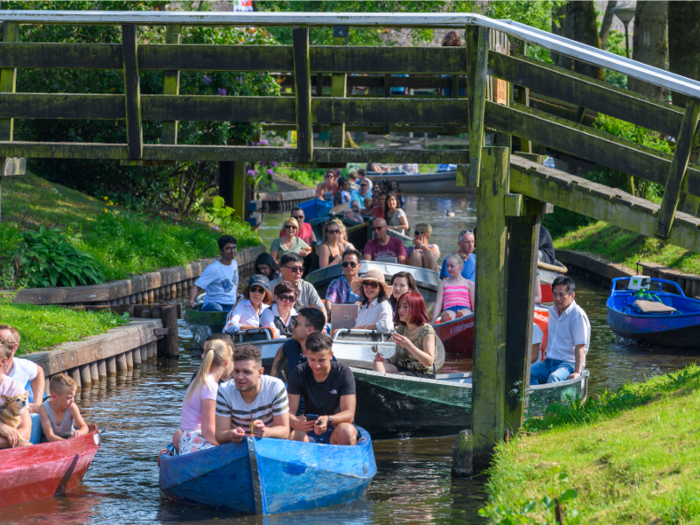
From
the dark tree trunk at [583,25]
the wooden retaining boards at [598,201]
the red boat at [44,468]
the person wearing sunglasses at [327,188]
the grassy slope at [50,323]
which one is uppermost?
the dark tree trunk at [583,25]

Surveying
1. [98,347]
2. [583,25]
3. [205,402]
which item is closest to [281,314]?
[98,347]

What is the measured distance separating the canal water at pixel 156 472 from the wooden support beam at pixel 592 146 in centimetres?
279

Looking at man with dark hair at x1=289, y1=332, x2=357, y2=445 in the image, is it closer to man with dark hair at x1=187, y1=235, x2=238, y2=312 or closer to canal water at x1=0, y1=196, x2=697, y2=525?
canal water at x1=0, y1=196, x2=697, y2=525

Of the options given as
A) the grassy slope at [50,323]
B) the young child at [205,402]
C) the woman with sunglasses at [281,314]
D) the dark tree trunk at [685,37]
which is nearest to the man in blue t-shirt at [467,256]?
the woman with sunglasses at [281,314]

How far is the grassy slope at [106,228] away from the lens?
1505 centimetres

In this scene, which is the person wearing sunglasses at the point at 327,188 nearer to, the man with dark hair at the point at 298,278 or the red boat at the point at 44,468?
the man with dark hair at the point at 298,278

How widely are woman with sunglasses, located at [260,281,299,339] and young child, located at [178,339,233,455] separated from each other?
105 inches

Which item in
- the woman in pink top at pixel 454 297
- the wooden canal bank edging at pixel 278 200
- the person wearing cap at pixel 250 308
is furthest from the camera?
the wooden canal bank edging at pixel 278 200

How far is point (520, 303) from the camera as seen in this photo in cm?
734

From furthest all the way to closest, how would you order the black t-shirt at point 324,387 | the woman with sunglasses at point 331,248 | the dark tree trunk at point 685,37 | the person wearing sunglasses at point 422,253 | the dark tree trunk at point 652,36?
the dark tree trunk at point 652,36 < the dark tree trunk at point 685,37 < the person wearing sunglasses at point 422,253 < the woman with sunglasses at point 331,248 < the black t-shirt at point 324,387

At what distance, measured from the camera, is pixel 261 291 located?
988 centimetres

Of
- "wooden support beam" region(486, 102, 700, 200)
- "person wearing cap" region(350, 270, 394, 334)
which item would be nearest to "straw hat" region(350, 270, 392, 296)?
"person wearing cap" region(350, 270, 394, 334)

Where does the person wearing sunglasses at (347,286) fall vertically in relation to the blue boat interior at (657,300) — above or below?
above

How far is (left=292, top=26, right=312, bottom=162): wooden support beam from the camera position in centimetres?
686
